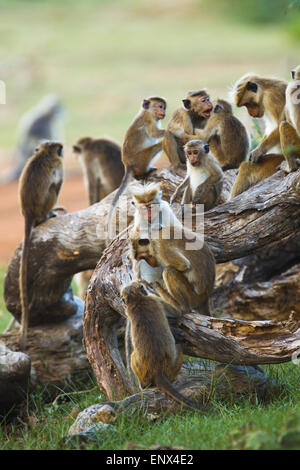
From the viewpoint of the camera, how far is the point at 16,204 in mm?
21562

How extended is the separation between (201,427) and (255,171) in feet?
8.47

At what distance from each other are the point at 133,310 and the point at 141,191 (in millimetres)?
981

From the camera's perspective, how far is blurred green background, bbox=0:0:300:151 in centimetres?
3045

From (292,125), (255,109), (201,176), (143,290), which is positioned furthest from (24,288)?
(292,125)

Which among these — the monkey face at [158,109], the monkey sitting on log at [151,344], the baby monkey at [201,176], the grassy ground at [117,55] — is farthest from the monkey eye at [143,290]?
the grassy ground at [117,55]

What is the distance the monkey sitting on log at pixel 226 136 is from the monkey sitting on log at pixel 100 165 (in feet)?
6.69

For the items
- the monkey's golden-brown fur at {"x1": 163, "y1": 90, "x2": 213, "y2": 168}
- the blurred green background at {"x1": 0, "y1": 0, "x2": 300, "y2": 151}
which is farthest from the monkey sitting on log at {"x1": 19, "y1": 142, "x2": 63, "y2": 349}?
the blurred green background at {"x1": 0, "y1": 0, "x2": 300, "y2": 151}

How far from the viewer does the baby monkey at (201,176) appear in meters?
6.55

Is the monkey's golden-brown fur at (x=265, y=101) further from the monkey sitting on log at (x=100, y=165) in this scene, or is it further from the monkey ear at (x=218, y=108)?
the monkey sitting on log at (x=100, y=165)

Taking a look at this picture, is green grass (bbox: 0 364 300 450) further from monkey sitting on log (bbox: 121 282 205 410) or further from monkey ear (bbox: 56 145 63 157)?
monkey ear (bbox: 56 145 63 157)

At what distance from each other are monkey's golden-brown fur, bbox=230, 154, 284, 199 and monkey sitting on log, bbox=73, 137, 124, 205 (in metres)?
2.60

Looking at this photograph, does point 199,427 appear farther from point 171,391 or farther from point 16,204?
point 16,204

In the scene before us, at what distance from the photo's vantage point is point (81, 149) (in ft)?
30.4
